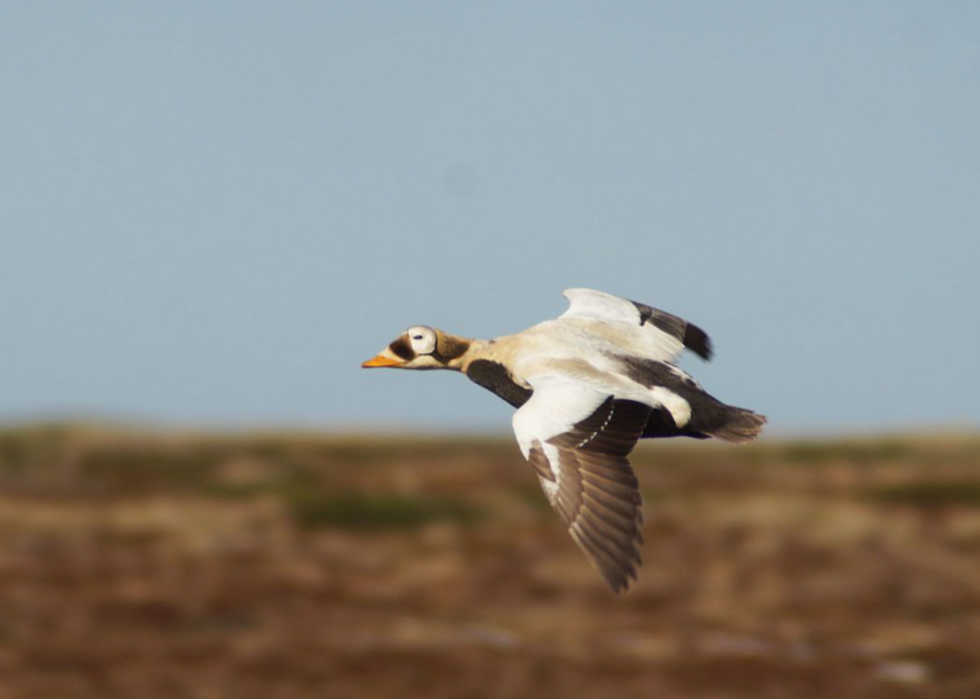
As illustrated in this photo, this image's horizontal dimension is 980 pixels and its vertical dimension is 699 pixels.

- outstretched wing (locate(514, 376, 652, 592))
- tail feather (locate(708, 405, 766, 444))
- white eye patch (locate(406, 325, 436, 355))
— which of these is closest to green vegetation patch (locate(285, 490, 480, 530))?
tail feather (locate(708, 405, 766, 444))

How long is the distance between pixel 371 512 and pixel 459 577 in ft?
21.5

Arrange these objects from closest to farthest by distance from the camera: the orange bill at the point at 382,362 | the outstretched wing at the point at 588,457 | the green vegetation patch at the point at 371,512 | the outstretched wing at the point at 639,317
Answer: the outstretched wing at the point at 588,457
the orange bill at the point at 382,362
the outstretched wing at the point at 639,317
the green vegetation patch at the point at 371,512

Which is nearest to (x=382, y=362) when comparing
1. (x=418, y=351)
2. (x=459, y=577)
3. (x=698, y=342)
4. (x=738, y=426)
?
(x=418, y=351)

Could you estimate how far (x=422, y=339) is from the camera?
7.21 metres

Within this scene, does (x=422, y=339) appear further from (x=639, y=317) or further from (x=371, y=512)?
(x=371, y=512)

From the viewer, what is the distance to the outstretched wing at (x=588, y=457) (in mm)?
6504

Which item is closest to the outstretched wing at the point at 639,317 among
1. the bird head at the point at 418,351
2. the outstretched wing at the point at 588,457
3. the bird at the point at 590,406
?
the bird at the point at 590,406

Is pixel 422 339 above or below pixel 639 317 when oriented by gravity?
below

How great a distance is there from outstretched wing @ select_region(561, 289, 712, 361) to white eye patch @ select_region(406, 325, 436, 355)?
1.01 metres

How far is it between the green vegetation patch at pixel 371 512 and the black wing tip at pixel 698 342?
38.8 meters

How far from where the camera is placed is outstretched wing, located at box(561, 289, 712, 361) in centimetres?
799

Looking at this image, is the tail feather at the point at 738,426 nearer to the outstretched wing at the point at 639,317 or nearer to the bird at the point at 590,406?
the bird at the point at 590,406

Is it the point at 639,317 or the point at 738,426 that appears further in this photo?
the point at 639,317

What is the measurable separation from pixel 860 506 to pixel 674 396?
44.0m
